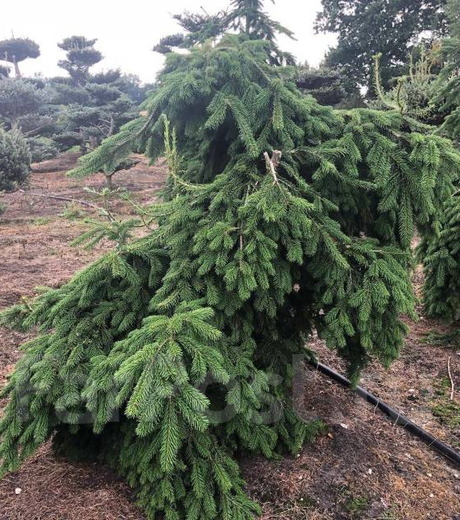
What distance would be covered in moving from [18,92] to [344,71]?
14208mm

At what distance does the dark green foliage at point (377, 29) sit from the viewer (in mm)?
16766

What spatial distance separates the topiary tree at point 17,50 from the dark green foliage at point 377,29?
21.7 m

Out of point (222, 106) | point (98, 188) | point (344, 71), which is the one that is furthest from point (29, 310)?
point (344, 71)

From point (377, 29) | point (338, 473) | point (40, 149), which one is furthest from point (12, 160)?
point (377, 29)

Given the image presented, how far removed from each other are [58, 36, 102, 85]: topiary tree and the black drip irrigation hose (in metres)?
26.9

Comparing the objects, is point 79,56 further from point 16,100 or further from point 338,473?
point 338,473

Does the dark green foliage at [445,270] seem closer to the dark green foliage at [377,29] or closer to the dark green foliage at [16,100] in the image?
the dark green foliage at [377,29]

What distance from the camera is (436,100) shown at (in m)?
4.47

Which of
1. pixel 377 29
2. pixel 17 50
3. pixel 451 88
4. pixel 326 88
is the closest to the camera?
pixel 451 88

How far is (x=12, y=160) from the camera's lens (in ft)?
31.1

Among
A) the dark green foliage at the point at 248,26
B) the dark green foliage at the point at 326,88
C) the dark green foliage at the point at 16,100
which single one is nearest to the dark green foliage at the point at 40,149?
the dark green foliage at the point at 16,100

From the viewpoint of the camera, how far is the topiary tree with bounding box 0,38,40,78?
2802cm

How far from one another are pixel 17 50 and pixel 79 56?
278 inches

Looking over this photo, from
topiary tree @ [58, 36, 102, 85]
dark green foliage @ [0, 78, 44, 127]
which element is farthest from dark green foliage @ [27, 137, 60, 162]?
topiary tree @ [58, 36, 102, 85]
